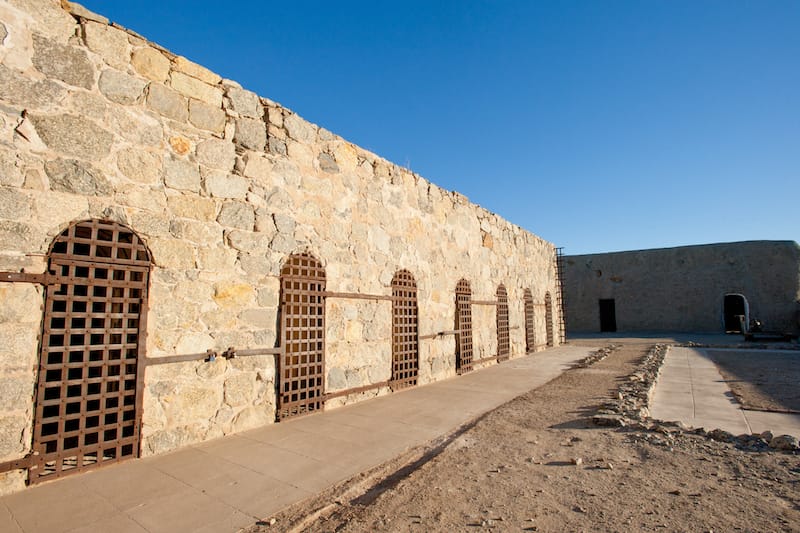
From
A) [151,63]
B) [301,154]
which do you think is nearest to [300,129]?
[301,154]

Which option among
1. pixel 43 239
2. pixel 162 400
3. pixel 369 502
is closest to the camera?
pixel 369 502

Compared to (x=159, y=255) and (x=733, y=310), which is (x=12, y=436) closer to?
(x=159, y=255)

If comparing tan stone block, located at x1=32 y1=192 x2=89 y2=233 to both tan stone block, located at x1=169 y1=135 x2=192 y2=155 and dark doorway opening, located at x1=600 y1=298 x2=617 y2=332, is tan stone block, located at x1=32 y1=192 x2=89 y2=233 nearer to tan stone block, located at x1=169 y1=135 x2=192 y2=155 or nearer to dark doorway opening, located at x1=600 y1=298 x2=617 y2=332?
tan stone block, located at x1=169 y1=135 x2=192 y2=155

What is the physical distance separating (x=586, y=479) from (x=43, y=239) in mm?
4419

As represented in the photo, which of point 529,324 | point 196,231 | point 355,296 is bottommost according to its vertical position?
point 529,324

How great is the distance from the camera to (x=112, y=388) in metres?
3.63

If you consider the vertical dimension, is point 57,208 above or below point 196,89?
below

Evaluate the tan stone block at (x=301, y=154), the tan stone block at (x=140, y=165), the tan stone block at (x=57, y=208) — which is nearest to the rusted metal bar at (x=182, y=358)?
the tan stone block at (x=57, y=208)

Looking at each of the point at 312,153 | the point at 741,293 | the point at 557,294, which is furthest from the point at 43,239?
the point at 741,293

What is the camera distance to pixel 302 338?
5.12 metres

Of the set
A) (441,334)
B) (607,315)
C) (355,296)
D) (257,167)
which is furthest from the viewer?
(607,315)

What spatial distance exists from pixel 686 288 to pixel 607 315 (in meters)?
4.14

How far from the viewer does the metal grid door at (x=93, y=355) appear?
312 centimetres

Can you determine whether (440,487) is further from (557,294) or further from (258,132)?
(557,294)
